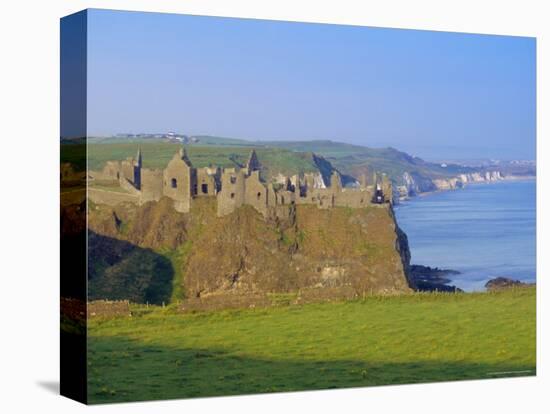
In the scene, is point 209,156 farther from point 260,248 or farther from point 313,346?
point 313,346

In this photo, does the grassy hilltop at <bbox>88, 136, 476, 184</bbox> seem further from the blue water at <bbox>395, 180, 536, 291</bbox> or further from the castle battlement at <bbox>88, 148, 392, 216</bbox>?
the blue water at <bbox>395, 180, 536, 291</bbox>

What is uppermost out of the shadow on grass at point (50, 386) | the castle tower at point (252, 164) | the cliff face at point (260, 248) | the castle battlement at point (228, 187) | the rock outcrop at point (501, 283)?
the castle tower at point (252, 164)

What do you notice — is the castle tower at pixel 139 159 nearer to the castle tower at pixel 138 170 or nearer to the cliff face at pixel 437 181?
the castle tower at pixel 138 170

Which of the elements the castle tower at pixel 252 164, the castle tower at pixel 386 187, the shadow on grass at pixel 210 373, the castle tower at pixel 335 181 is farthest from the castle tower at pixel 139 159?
the castle tower at pixel 386 187

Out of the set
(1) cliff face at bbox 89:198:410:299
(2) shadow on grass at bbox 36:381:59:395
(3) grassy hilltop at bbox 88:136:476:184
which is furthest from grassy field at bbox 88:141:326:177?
(2) shadow on grass at bbox 36:381:59:395

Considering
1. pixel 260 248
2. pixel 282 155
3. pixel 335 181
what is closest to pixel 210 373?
pixel 260 248
